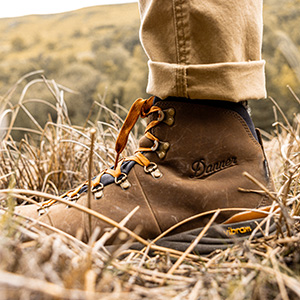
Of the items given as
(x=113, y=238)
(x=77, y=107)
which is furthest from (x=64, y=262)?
(x=77, y=107)

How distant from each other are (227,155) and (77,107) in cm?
281

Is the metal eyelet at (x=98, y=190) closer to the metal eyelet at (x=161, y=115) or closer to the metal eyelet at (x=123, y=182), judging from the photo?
the metal eyelet at (x=123, y=182)

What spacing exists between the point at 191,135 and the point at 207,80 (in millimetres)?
106

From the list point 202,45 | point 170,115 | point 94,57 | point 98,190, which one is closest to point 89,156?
point 98,190

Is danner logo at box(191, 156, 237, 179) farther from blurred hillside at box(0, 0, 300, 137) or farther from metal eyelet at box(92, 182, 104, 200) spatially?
blurred hillside at box(0, 0, 300, 137)

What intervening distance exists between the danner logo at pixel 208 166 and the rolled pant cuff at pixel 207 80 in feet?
0.39

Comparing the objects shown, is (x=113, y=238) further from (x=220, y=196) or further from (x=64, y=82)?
(x=64, y=82)

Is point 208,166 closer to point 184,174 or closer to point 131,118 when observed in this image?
point 184,174

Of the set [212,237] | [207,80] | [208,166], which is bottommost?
[212,237]

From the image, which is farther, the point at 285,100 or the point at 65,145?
the point at 285,100

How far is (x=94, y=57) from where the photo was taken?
365 centimetres

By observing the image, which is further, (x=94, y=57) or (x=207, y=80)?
(x=94, y=57)

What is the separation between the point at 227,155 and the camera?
0.67m

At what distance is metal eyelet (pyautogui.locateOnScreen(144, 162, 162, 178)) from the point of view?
666 mm
